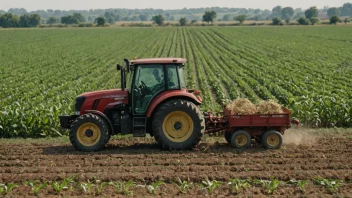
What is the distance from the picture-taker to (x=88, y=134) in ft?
35.8

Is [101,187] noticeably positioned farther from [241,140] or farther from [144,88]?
[241,140]

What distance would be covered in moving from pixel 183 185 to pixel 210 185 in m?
0.47

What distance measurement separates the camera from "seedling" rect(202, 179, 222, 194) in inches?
326

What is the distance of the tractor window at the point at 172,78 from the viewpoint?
1074 cm

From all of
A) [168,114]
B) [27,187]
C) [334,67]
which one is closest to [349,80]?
[334,67]

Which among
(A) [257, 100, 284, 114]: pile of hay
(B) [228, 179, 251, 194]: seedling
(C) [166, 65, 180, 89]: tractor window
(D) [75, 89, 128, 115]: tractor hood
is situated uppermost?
(C) [166, 65, 180, 89]: tractor window

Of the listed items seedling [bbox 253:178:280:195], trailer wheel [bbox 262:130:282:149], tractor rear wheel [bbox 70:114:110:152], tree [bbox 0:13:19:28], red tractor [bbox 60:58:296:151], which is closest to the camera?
seedling [bbox 253:178:280:195]

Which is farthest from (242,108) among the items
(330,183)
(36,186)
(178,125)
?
(36,186)

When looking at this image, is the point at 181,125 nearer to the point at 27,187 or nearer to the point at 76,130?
the point at 76,130

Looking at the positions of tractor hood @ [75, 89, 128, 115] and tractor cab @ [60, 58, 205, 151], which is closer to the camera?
tractor cab @ [60, 58, 205, 151]

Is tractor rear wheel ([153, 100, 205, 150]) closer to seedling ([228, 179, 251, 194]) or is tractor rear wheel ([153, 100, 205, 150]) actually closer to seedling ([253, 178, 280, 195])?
seedling ([228, 179, 251, 194])

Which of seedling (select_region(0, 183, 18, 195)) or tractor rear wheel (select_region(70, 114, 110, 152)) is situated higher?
tractor rear wheel (select_region(70, 114, 110, 152))

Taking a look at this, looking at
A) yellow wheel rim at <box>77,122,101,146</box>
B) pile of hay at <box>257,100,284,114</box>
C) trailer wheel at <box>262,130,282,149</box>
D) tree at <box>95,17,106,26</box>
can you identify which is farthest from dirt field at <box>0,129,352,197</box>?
tree at <box>95,17,106,26</box>

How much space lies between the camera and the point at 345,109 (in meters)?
14.5
